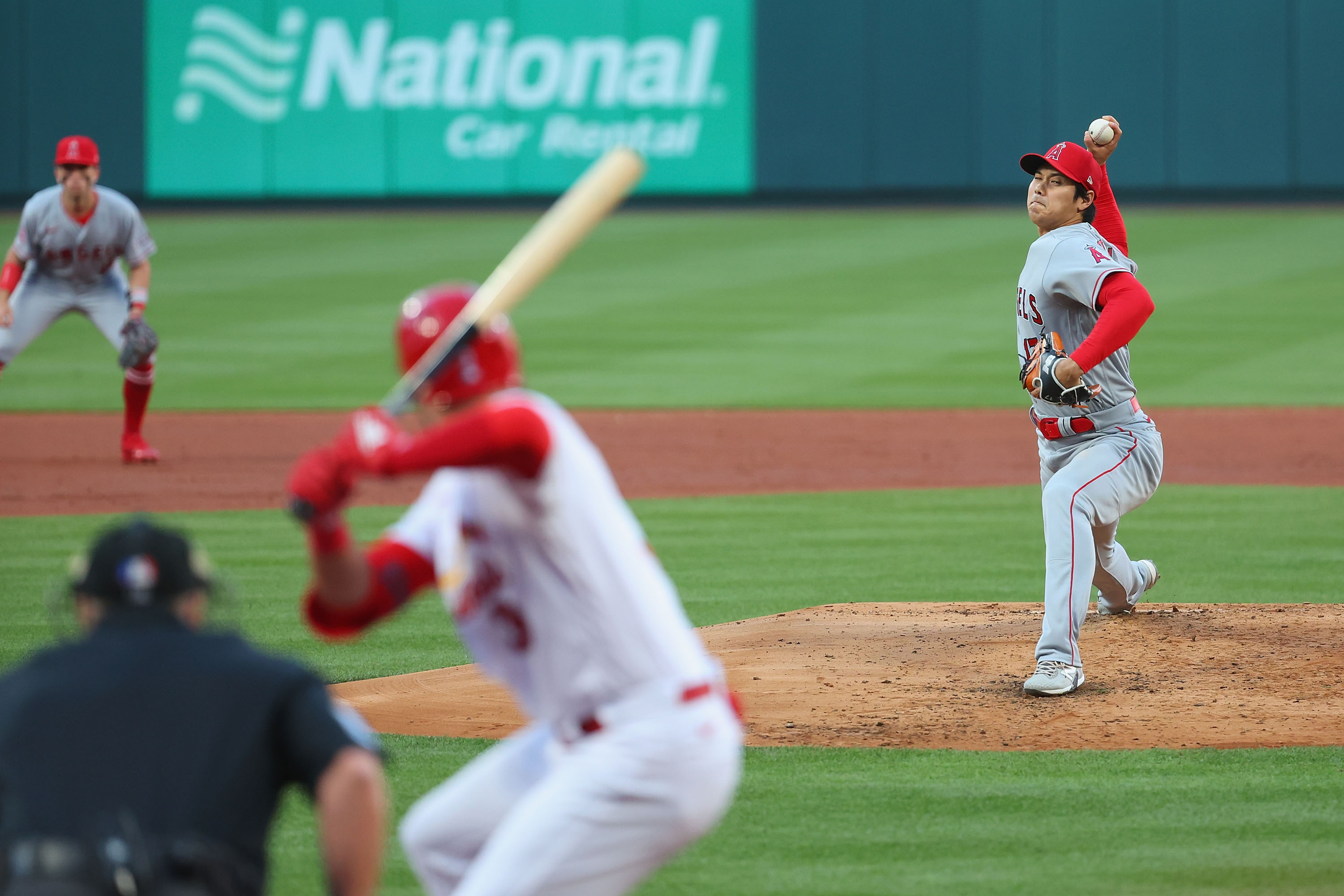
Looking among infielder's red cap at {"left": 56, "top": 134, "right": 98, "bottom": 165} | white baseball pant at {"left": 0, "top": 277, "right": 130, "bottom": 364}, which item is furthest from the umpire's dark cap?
white baseball pant at {"left": 0, "top": 277, "right": 130, "bottom": 364}

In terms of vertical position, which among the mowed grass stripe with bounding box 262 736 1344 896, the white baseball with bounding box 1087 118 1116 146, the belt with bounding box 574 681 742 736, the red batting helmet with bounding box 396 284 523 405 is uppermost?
the white baseball with bounding box 1087 118 1116 146

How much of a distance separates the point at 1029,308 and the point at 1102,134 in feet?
3.44

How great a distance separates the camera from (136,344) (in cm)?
1160

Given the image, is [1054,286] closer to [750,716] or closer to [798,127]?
[750,716]

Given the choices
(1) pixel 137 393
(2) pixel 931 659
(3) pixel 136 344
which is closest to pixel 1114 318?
(2) pixel 931 659

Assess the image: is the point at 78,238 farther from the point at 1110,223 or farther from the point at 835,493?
the point at 1110,223

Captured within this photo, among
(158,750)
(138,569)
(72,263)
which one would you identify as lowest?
(158,750)

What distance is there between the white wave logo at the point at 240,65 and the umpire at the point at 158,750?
2869cm

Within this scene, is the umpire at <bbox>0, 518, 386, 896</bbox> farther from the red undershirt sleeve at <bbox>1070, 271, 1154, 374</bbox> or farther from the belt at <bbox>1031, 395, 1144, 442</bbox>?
the belt at <bbox>1031, 395, 1144, 442</bbox>

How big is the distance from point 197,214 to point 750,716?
26.7 meters

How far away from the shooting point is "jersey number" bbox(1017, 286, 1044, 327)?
6484 millimetres

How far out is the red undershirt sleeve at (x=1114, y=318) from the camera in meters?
6.12

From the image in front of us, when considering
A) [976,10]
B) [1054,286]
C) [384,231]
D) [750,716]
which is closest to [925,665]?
[750,716]

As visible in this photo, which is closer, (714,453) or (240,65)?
(714,453)
